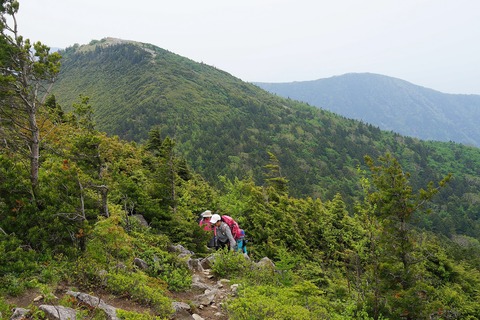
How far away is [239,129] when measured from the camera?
11606 cm

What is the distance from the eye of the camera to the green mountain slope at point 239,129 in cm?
9231

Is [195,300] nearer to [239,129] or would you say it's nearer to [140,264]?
[140,264]

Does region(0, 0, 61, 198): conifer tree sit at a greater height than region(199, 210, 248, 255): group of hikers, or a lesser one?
greater

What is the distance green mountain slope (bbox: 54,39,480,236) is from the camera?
9231 cm

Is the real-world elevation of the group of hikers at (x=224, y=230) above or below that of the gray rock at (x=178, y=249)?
above

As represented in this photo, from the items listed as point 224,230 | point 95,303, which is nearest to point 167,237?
point 224,230

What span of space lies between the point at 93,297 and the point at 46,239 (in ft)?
5.47

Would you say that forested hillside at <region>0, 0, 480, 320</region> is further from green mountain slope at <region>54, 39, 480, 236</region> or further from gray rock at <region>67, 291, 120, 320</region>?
green mountain slope at <region>54, 39, 480, 236</region>

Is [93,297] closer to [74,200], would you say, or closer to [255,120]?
[74,200]

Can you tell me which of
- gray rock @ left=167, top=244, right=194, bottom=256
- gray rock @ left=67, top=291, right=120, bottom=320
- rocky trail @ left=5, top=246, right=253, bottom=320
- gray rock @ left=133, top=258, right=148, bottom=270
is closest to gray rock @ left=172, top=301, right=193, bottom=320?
rocky trail @ left=5, top=246, right=253, bottom=320

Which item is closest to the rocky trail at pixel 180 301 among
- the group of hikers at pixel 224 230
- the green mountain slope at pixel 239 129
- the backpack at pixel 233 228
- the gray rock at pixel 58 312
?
the gray rock at pixel 58 312

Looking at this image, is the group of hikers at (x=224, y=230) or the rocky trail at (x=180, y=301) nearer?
the rocky trail at (x=180, y=301)

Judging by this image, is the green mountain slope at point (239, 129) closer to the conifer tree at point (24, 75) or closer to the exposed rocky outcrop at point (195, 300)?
the exposed rocky outcrop at point (195, 300)

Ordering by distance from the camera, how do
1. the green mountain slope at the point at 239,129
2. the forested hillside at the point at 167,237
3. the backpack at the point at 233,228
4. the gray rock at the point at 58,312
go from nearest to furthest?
1. the gray rock at the point at 58,312
2. the forested hillside at the point at 167,237
3. the backpack at the point at 233,228
4. the green mountain slope at the point at 239,129
